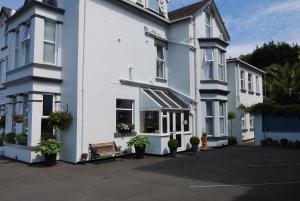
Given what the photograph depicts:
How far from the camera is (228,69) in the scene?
24.5 meters

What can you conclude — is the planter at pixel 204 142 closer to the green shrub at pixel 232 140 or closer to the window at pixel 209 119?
the window at pixel 209 119

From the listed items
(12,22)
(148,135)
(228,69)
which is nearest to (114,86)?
(148,135)

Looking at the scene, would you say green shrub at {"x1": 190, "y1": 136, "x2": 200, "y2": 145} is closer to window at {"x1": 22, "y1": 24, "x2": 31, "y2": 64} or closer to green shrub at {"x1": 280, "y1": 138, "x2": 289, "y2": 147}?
green shrub at {"x1": 280, "y1": 138, "x2": 289, "y2": 147}

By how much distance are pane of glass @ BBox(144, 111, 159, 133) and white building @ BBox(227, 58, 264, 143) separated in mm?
9483

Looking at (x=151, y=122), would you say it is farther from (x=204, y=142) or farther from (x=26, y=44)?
(x=26, y=44)

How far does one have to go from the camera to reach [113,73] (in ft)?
50.9

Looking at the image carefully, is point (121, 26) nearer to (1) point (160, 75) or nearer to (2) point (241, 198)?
(1) point (160, 75)

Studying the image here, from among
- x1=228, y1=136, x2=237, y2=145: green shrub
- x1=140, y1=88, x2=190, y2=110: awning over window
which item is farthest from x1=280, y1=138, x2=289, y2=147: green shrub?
x1=140, y1=88, x2=190, y2=110: awning over window

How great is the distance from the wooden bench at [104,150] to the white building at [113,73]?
13.4 inches

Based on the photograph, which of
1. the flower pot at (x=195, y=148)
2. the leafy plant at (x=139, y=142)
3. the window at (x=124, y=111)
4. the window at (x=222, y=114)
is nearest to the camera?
the leafy plant at (x=139, y=142)

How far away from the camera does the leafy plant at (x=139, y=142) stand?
15.0 metres

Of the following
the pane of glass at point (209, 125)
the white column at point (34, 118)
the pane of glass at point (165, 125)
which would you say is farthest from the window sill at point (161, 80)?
the white column at point (34, 118)

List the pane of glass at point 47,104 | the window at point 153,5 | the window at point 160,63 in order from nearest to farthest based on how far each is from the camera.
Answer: the pane of glass at point 47,104, the window at point 160,63, the window at point 153,5

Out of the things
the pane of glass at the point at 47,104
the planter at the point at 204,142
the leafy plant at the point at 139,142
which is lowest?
the planter at the point at 204,142
